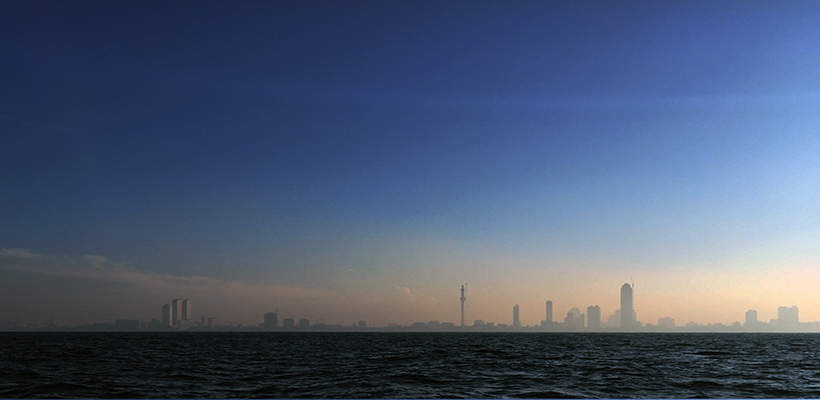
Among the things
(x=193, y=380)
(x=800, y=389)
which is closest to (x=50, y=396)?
(x=193, y=380)

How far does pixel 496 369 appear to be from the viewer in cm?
4659

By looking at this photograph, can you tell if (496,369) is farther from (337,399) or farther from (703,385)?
(337,399)

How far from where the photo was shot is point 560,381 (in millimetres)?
37750

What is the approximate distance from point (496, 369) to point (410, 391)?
1599 centimetres

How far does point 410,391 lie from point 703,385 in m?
19.3

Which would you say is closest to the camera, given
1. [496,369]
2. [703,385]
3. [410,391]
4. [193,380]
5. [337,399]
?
[337,399]

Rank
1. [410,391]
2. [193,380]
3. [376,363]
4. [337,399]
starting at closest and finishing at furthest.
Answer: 1. [337,399]
2. [410,391]
3. [193,380]
4. [376,363]

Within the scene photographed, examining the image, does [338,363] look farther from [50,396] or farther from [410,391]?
[50,396]

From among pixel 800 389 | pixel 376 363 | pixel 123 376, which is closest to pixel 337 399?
pixel 123 376

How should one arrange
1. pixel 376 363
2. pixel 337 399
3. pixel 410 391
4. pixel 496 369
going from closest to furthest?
pixel 337 399, pixel 410 391, pixel 496 369, pixel 376 363

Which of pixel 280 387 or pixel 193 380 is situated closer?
pixel 280 387

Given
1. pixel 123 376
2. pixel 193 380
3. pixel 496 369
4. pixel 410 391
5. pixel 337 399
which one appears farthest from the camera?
pixel 496 369

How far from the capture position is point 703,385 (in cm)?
3584

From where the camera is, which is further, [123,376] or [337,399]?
[123,376]
